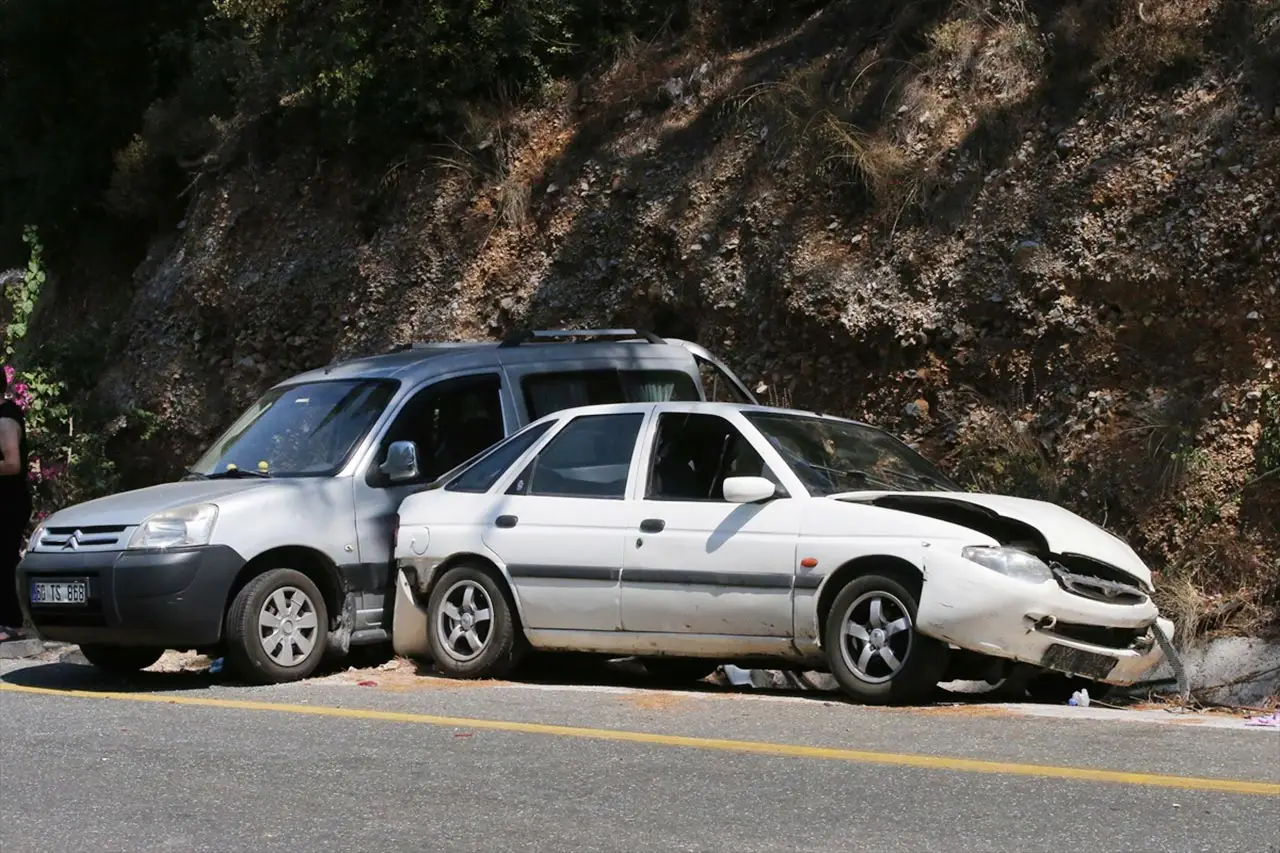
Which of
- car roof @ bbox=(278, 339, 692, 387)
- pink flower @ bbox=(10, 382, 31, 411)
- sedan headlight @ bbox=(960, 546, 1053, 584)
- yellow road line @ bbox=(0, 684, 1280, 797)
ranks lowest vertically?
yellow road line @ bbox=(0, 684, 1280, 797)

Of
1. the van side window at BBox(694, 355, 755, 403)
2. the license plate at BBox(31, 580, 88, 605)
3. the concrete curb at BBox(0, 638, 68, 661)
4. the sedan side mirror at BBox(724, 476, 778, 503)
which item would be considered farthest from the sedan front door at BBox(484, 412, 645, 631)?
the concrete curb at BBox(0, 638, 68, 661)

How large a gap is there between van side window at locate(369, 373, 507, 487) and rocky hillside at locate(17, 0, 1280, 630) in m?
4.00

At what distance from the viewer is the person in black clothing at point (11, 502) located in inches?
488

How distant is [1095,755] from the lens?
7.30 m

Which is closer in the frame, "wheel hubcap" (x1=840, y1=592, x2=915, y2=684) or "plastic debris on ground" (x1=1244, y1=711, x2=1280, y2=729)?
"plastic debris on ground" (x1=1244, y1=711, x2=1280, y2=729)

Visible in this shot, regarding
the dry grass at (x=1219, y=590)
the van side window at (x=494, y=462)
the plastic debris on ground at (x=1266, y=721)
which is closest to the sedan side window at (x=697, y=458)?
the van side window at (x=494, y=462)

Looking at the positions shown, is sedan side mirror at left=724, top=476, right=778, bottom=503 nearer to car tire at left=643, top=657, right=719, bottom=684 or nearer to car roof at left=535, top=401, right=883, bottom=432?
car roof at left=535, top=401, right=883, bottom=432

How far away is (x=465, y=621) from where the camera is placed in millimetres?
10367

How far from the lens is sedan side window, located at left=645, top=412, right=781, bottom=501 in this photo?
32.1 ft

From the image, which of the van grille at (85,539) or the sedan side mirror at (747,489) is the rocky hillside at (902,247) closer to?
the sedan side mirror at (747,489)

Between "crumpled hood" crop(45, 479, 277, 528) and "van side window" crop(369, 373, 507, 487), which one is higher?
"van side window" crop(369, 373, 507, 487)

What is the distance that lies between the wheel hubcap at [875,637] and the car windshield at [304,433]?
3570 millimetres

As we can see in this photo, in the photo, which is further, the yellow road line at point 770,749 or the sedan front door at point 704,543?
the sedan front door at point 704,543

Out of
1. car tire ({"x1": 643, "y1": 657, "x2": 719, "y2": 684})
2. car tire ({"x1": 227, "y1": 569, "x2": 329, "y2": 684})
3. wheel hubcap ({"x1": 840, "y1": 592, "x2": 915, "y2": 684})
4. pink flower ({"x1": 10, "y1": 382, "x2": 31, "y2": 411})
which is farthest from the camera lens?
pink flower ({"x1": 10, "y1": 382, "x2": 31, "y2": 411})
